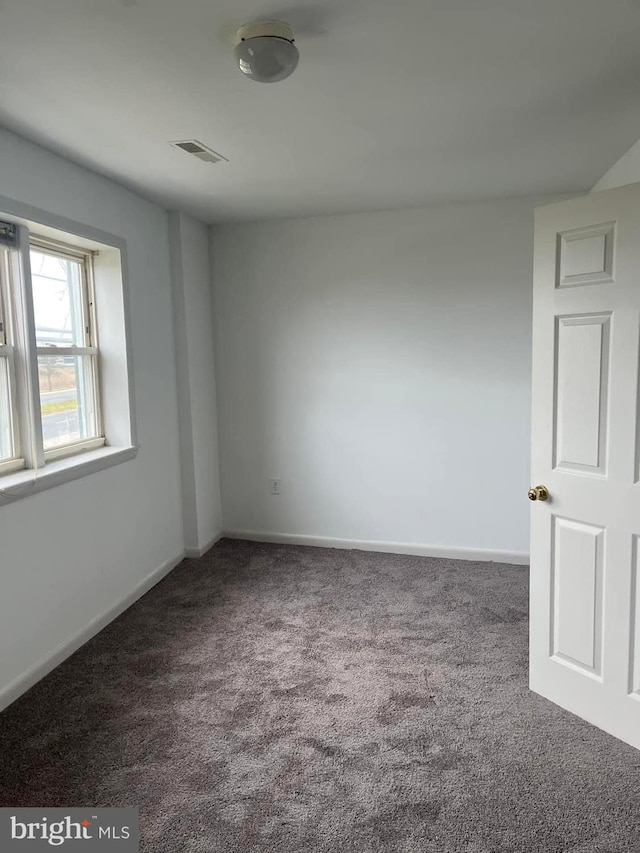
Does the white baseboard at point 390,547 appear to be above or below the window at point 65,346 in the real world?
below

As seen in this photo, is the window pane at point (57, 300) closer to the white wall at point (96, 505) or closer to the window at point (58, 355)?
the window at point (58, 355)

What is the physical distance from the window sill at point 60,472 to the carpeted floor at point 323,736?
2.93ft

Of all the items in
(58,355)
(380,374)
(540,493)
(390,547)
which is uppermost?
(58,355)

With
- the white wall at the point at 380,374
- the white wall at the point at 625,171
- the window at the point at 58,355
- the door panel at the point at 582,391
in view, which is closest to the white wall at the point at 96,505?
the window at the point at 58,355

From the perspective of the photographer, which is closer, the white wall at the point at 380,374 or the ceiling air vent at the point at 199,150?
the ceiling air vent at the point at 199,150

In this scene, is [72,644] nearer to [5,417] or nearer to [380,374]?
[5,417]

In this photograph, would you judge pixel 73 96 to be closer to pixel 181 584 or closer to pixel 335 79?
pixel 335 79

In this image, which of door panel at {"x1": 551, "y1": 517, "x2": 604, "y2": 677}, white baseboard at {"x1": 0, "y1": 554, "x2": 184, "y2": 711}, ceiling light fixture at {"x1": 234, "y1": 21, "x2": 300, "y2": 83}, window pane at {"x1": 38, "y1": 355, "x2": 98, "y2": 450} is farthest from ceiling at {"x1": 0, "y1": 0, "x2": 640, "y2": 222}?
white baseboard at {"x1": 0, "y1": 554, "x2": 184, "y2": 711}

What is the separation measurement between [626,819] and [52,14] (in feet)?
9.79

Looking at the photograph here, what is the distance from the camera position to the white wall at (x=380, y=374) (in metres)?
4.05

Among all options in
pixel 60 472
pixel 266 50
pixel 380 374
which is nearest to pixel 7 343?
pixel 60 472

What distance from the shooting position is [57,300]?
326 cm

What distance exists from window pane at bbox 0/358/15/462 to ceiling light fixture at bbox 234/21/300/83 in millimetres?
1758

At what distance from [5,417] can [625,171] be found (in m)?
3.34
